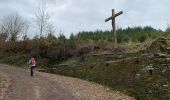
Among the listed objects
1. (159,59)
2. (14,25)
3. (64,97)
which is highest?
(14,25)

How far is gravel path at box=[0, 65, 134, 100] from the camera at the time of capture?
22056 millimetres

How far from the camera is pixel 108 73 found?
27500 mm

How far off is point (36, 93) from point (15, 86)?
10.7ft

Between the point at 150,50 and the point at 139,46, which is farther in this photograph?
the point at 139,46

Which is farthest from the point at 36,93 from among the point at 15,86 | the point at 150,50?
the point at 150,50

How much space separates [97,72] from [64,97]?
7.58 m

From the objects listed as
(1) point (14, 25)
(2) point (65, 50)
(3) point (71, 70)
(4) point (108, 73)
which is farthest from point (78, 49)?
(1) point (14, 25)

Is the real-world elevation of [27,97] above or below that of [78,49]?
below

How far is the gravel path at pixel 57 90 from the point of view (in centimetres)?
2206

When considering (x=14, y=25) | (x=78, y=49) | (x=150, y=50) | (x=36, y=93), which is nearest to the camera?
(x=36, y=93)

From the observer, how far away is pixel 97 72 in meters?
29.3

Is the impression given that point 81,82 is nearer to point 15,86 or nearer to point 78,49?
point 15,86

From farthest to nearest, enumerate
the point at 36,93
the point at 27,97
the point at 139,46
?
the point at 139,46 → the point at 36,93 → the point at 27,97

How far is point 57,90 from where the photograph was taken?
24.6m
